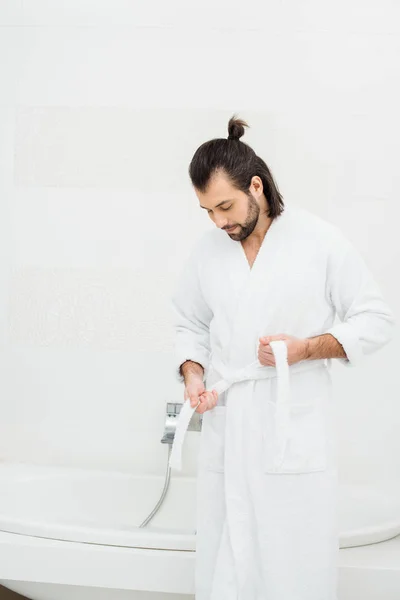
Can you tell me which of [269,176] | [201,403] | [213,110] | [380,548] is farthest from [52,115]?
[380,548]

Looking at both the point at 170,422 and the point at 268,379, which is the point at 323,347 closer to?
the point at 268,379

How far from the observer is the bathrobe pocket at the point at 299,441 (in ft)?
5.30

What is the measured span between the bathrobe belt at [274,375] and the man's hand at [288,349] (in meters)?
0.02

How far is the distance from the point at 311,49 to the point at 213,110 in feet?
1.45

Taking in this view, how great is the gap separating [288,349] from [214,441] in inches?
12.2

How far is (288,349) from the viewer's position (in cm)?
158

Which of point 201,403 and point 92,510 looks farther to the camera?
point 92,510

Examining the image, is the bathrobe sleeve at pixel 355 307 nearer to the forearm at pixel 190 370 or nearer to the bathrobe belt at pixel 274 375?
the bathrobe belt at pixel 274 375

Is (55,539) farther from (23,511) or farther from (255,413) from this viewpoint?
(255,413)

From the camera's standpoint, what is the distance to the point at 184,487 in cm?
278

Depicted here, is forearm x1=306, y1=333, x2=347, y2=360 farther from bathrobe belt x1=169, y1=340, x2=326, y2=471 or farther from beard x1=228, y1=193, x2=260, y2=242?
beard x1=228, y1=193, x2=260, y2=242

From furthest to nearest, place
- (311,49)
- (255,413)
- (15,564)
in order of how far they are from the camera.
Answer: (311,49) → (15,564) → (255,413)

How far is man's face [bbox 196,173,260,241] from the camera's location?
167cm

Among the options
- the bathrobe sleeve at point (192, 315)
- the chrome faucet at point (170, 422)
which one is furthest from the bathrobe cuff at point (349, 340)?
the chrome faucet at point (170, 422)
